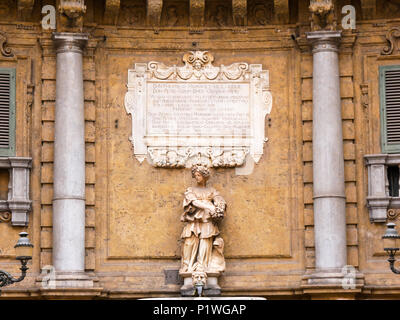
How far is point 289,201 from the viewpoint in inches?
907

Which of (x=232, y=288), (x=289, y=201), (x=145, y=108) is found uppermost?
(x=145, y=108)

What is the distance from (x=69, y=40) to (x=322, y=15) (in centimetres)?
415

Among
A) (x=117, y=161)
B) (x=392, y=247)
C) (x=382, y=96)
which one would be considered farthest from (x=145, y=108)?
(x=392, y=247)

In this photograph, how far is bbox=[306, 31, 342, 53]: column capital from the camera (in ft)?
75.1

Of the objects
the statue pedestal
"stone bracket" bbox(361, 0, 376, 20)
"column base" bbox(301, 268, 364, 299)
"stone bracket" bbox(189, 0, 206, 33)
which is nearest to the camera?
"column base" bbox(301, 268, 364, 299)

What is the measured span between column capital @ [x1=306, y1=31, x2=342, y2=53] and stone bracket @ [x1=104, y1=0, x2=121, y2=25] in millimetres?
3195

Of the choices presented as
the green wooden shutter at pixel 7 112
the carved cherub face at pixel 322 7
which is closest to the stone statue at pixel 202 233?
the green wooden shutter at pixel 7 112

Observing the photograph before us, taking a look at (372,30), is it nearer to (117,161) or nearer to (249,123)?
(249,123)

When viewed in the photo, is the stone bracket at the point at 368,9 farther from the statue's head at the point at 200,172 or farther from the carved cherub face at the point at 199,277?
the carved cherub face at the point at 199,277

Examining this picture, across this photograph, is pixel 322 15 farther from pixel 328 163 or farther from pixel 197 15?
pixel 328 163

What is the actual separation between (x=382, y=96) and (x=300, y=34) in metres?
1.71

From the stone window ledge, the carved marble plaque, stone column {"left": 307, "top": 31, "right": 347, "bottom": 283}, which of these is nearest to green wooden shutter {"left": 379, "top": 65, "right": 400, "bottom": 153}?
stone column {"left": 307, "top": 31, "right": 347, "bottom": 283}

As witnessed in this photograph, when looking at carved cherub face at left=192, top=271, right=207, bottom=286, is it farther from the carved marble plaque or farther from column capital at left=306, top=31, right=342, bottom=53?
column capital at left=306, top=31, right=342, bottom=53

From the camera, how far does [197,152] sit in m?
23.2
